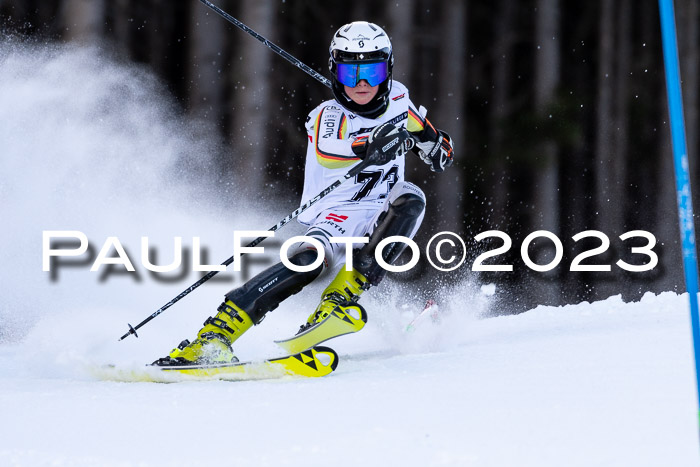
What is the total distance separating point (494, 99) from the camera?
18312 mm

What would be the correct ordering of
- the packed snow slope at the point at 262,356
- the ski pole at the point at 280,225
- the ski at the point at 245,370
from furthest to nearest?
the ski pole at the point at 280,225, the ski at the point at 245,370, the packed snow slope at the point at 262,356

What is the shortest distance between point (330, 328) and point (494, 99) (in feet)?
47.8

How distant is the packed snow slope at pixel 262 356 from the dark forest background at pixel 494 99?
202cm

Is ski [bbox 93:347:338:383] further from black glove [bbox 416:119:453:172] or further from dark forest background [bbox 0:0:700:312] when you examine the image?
dark forest background [bbox 0:0:700:312]

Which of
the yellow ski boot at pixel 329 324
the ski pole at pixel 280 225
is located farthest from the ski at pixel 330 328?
the ski pole at pixel 280 225

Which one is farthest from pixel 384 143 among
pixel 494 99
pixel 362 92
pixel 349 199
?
pixel 494 99

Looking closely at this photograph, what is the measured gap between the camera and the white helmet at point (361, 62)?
4.71 metres

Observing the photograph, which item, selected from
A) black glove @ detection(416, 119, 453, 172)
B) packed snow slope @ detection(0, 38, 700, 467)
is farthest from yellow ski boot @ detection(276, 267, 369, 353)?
black glove @ detection(416, 119, 453, 172)

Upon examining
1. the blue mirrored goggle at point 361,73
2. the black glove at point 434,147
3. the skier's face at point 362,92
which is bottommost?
the black glove at point 434,147

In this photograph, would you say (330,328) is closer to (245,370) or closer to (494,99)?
(245,370)

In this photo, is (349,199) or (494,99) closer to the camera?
(349,199)

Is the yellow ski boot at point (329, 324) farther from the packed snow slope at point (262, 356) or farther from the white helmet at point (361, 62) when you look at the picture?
the white helmet at point (361, 62)

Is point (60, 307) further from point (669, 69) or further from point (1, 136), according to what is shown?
point (669, 69)

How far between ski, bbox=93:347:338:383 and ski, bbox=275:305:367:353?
23 centimetres
